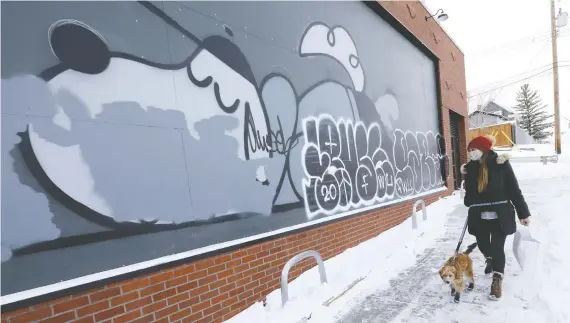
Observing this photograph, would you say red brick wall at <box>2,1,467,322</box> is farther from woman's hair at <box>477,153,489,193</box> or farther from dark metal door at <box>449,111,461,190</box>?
dark metal door at <box>449,111,461,190</box>

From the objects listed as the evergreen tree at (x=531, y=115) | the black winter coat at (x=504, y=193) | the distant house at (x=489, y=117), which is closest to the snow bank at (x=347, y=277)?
the black winter coat at (x=504, y=193)

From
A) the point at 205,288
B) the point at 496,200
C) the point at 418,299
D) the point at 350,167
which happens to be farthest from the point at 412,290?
the point at 205,288

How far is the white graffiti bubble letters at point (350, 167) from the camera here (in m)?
4.42

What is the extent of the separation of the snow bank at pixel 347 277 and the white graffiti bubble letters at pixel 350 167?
694mm

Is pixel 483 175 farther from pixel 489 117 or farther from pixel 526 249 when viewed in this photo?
pixel 489 117

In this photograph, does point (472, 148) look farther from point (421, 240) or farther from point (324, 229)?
point (421, 240)

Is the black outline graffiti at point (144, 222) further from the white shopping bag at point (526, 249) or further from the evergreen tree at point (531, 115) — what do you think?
the evergreen tree at point (531, 115)

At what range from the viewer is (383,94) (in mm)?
6578

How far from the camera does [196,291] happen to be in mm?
2828

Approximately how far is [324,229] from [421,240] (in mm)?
2210

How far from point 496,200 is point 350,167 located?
86.7 inches

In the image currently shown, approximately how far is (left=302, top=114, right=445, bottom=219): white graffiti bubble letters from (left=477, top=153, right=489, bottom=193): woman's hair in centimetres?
193

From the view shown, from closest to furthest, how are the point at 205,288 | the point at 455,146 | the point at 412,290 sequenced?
the point at 205,288, the point at 412,290, the point at 455,146

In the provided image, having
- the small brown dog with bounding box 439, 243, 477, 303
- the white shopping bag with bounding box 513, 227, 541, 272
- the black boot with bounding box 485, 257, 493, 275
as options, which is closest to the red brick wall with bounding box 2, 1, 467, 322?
the small brown dog with bounding box 439, 243, 477, 303
